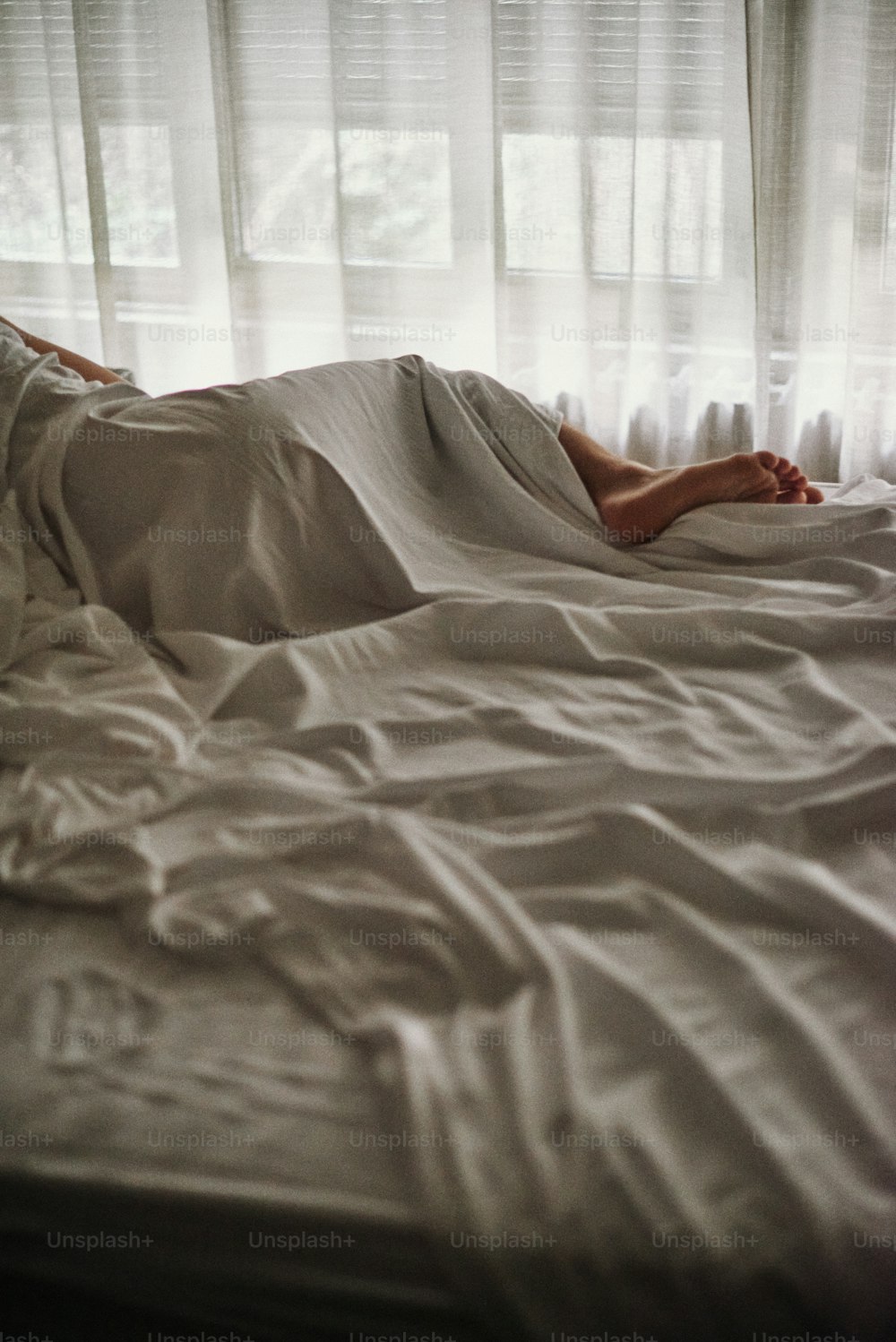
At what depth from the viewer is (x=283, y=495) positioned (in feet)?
4.66


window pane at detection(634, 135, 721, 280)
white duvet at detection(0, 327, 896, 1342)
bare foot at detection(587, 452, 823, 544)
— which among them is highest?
window pane at detection(634, 135, 721, 280)

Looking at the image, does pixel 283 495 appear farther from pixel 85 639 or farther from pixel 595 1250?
pixel 595 1250

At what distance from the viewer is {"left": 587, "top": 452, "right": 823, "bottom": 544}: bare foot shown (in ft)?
5.19

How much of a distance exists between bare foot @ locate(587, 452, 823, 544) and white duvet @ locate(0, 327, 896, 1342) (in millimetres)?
39

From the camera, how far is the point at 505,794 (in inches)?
36.0

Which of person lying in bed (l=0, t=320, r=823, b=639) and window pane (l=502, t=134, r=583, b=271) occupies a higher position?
window pane (l=502, t=134, r=583, b=271)

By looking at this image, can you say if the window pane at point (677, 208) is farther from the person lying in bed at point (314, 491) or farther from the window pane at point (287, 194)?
the person lying in bed at point (314, 491)

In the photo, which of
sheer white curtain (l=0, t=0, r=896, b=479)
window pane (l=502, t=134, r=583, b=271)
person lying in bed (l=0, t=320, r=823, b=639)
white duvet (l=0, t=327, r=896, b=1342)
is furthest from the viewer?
window pane (l=502, t=134, r=583, b=271)

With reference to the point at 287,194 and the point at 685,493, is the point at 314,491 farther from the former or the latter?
the point at 287,194

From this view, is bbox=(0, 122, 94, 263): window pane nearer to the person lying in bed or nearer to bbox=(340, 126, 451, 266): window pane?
bbox=(340, 126, 451, 266): window pane

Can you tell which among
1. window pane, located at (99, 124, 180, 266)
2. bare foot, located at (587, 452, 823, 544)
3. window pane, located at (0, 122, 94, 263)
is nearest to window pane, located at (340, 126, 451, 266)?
window pane, located at (99, 124, 180, 266)

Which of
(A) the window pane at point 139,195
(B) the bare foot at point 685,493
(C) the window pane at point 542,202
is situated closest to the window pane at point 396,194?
(C) the window pane at point 542,202

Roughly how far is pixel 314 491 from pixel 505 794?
2.16 ft

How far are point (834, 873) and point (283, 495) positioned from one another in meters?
0.87
